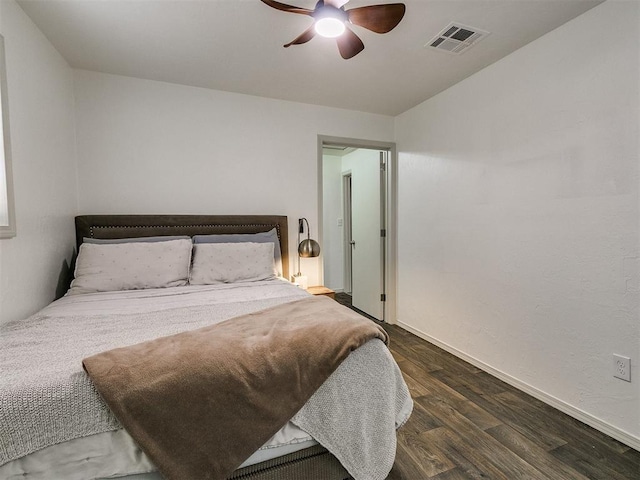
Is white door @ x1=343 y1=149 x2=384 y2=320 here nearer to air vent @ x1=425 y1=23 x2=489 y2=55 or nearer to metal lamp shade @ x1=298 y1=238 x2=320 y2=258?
metal lamp shade @ x1=298 y1=238 x2=320 y2=258

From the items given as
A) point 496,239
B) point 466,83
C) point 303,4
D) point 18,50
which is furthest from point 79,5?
point 496,239

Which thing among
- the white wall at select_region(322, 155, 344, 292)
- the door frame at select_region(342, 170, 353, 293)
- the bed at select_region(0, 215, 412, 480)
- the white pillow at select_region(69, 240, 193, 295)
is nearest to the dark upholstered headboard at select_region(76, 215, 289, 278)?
the white pillow at select_region(69, 240, 193, 295)

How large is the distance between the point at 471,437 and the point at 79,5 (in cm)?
333

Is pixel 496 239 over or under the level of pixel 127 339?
over

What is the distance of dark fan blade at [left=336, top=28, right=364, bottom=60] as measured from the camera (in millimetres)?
1741

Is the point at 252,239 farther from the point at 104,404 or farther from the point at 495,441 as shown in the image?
the point at 495,441

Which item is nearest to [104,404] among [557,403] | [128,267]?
[128,267]

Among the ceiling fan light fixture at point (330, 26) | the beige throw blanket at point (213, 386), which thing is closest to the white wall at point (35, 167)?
the beige throw blanket at point (213, 386)

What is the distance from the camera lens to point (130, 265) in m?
2.29

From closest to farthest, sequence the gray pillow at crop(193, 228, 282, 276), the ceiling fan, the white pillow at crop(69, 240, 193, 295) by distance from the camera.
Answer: the ceiling fan
the white pillow at crop(69, 240, 193, 295)
the gray pillow at crop(193, 228, 282, 276)

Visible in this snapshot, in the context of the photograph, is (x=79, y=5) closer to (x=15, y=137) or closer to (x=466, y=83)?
(x=15, y=137)

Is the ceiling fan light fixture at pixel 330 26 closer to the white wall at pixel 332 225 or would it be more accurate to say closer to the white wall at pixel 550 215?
the white wall at pixel 550 215

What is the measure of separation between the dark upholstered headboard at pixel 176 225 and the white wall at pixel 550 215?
1.59m

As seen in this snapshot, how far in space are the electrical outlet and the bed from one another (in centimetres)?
135
